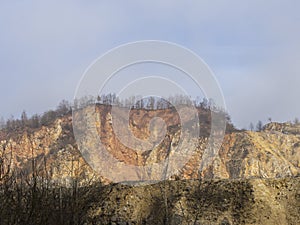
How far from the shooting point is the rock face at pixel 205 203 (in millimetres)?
19203

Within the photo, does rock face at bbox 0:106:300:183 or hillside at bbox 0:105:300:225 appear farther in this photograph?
rock face at bbox 0:106:300:183

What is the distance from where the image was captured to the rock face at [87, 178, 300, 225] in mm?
19203

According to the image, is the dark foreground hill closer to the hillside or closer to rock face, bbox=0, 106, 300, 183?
the hillside

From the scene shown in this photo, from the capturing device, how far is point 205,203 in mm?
19625

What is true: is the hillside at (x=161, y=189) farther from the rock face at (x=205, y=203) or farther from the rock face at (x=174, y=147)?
the rock face at (x=174, y=147)

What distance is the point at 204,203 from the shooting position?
19547mm

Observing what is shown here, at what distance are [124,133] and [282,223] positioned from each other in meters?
20.0

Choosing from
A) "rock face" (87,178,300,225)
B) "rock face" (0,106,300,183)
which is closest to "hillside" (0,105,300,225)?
"rock face" (87,178,300,225)

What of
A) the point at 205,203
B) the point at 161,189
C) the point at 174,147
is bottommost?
the point at 205,203

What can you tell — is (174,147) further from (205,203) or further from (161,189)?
(205,203)

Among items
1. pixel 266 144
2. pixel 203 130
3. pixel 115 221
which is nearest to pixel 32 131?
pixel 203 130

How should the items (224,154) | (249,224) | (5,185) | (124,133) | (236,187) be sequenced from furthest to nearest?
(224,154) → (124,133) → (236,187) → (249,224) → (5,185)

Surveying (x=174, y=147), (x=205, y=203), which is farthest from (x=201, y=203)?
(x=174, y=147)

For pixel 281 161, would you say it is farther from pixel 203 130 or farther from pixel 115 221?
pixel 115 221
